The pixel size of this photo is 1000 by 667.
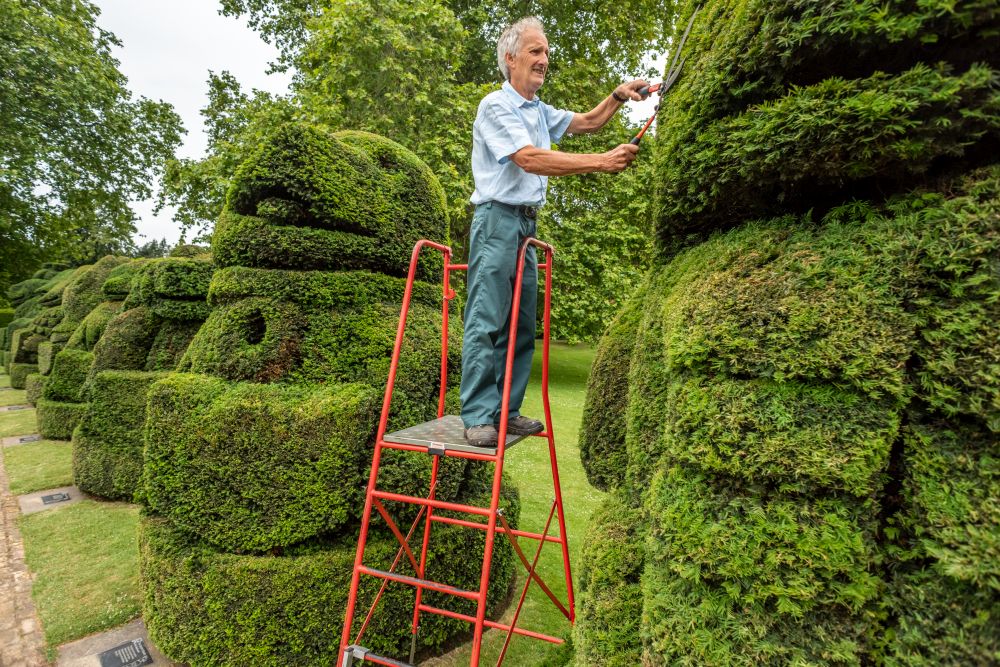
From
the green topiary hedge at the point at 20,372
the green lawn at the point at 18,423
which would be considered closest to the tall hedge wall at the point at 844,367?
the green lawn at the point at 18,423

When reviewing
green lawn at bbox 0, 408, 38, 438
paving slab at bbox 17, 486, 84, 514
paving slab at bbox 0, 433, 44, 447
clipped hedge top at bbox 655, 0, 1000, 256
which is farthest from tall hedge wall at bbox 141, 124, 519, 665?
green lawn at bbox 0, 408, 38, 438

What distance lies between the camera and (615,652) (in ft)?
7.45

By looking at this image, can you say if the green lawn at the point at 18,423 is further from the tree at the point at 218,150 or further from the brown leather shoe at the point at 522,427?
the brown leather shoe at the point at 522,427

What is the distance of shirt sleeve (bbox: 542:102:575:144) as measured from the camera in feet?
11.7

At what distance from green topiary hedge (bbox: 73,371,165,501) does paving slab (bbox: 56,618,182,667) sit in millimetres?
2777

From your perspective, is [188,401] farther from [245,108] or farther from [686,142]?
[245,108]

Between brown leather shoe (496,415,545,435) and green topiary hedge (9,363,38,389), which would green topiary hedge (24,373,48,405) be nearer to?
green topiary hedge (9,363,38,389)

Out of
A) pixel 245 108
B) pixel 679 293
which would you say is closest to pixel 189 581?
pixel 679 293

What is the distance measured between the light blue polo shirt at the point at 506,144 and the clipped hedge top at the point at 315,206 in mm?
1290

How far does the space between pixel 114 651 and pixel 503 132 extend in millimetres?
4802

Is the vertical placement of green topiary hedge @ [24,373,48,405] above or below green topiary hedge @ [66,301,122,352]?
below

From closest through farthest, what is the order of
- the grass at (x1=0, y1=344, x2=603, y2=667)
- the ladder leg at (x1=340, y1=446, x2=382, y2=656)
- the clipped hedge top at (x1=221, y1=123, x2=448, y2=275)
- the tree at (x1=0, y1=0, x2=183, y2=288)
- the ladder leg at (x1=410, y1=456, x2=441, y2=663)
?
the ladder leg at (x1=340, y1=446, x2=382, y2=656) → the ladder leg at (x1=410, y1=456, x2=441, y2=663) → the clipped hedge top at (x1=221, y1=123, x2=448, y2=275) → the grass at (x1=0, y1=344, x2=603, y2=667) → the tree at (x1=0, y1=0, x2=183, y2=288)

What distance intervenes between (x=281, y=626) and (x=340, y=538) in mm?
630

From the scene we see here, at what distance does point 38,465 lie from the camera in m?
8.51
